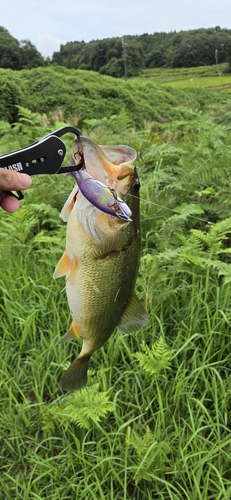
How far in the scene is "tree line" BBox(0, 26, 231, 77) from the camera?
16547 millimetres

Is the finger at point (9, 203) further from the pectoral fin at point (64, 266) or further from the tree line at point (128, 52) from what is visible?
the tree line at point (128, 52)

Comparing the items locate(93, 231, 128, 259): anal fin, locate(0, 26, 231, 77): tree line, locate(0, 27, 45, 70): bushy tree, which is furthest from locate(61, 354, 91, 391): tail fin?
locate(0, 27, 45, 70): bushy tree

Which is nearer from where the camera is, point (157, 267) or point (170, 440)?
point (170, 440)

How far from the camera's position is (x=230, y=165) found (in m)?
3.69

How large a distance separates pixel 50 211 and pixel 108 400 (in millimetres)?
1604

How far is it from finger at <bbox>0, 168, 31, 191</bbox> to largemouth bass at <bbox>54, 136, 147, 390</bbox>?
139 mm

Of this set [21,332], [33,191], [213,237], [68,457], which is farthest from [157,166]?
[68,457]

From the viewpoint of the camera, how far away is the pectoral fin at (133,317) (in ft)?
3.42

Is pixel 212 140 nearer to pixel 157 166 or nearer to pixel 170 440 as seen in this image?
pixel 157 166

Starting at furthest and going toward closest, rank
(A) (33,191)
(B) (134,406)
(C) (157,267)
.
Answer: (A) (33,191), (C) (157,267), (B) (134,406)

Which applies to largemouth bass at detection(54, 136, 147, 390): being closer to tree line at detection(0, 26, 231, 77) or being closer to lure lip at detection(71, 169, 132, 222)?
lure lip at detection(71, 169, 132, 222)

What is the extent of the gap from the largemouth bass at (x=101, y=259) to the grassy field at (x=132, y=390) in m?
1.08

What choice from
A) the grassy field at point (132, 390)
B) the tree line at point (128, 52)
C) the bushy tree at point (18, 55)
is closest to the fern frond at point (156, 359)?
the grassy field at point (132, 390)

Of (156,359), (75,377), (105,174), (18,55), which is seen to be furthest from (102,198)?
(18,55)
